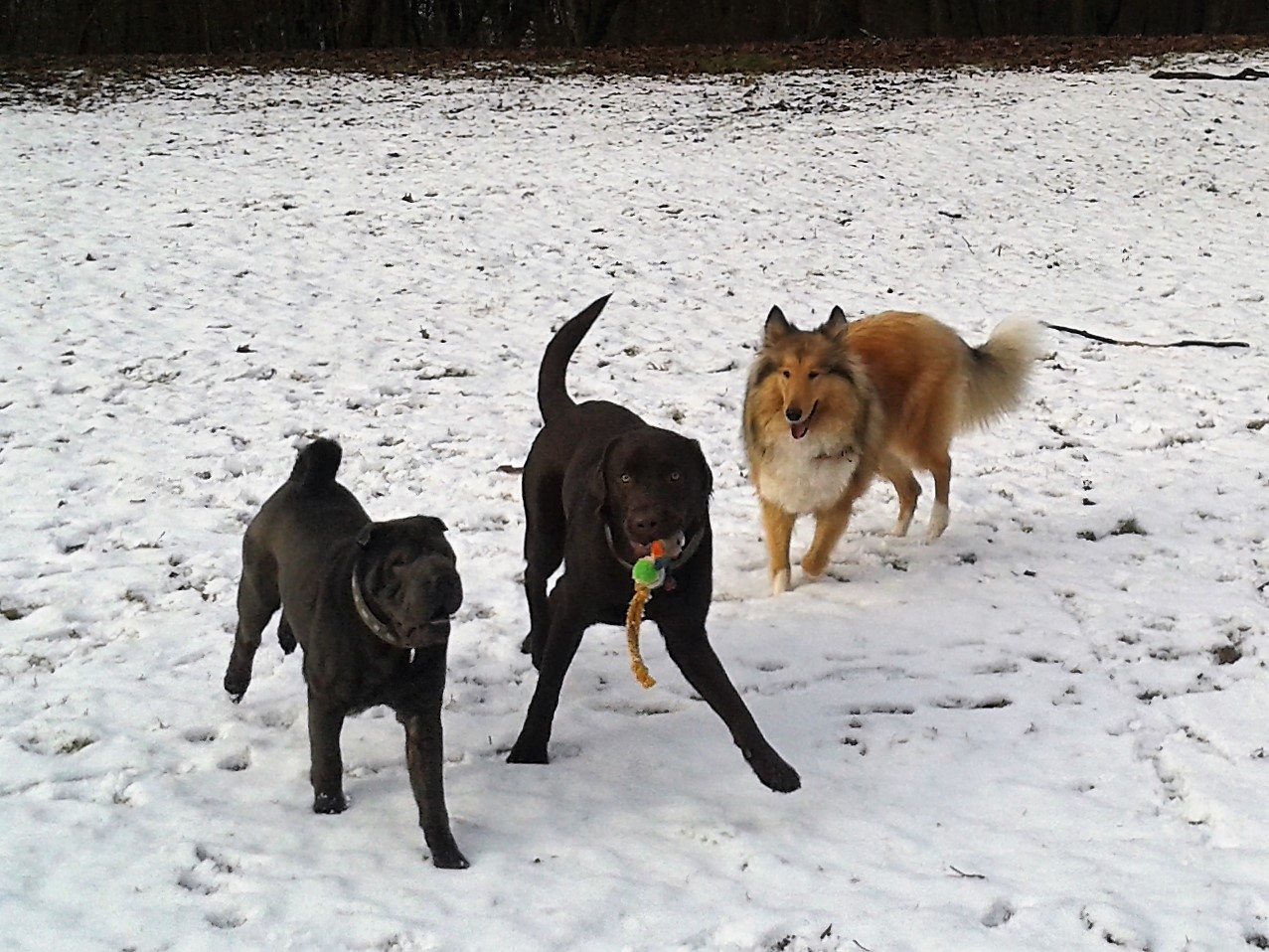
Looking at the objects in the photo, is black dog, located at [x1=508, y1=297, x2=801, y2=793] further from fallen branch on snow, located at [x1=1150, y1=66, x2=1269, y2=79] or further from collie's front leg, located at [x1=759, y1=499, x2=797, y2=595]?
fallen branch on snow, located at [x1=1150, y1=66, x2=1269, y2=79]

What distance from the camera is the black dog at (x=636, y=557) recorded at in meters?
3.38

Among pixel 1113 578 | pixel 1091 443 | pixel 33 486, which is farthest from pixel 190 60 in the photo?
pixel 1113 578

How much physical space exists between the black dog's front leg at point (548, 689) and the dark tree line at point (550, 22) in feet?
77.3

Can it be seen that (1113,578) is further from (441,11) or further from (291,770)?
(441,11)

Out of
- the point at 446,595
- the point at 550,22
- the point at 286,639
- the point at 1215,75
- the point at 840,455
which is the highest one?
the point at 550,22

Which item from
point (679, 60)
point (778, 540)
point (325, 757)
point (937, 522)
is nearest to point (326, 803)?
point (325, 757)

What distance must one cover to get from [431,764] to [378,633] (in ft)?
1.37

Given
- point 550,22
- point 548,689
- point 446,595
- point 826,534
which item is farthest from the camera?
point 550,22

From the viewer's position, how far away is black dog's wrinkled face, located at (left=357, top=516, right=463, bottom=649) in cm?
296

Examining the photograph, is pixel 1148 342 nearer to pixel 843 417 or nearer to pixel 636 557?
pixel 843 417

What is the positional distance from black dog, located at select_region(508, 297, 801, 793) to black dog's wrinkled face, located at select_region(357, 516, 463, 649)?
0.57m

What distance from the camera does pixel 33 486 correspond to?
19.9 feet

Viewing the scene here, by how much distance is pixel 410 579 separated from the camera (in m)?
2.98

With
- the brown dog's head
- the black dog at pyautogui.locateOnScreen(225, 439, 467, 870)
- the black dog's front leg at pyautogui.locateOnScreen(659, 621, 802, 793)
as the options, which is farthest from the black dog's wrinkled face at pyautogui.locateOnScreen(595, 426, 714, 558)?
the brown dog's head
